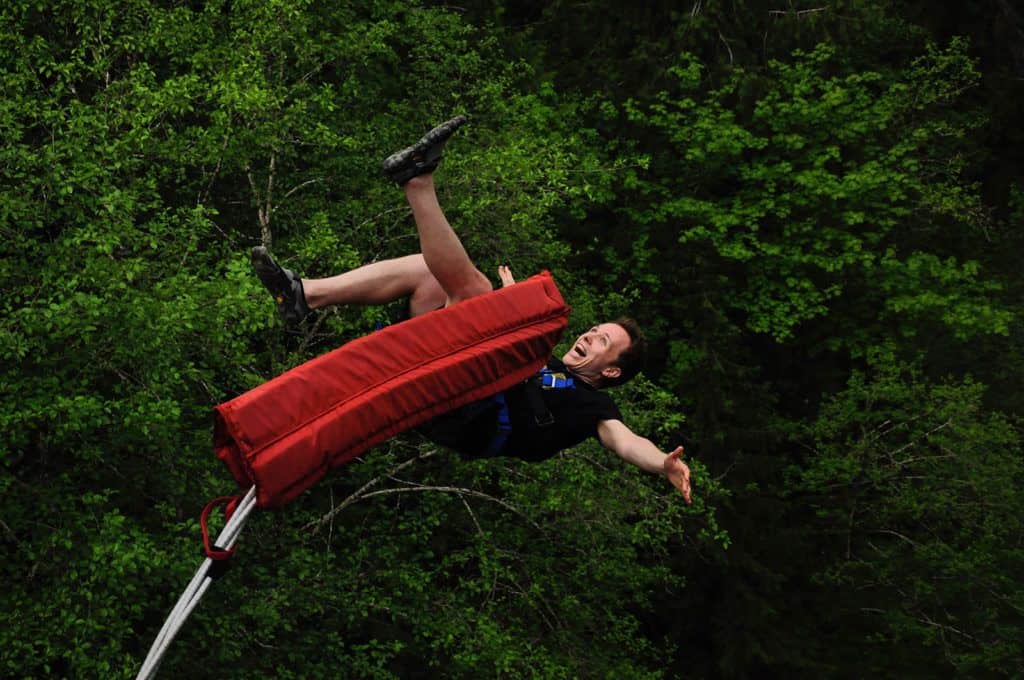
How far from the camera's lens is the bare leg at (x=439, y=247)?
12.6 ft

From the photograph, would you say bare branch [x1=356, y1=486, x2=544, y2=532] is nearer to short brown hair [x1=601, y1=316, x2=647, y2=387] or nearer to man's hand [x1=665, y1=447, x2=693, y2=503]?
short brown hair [x1=601, y1=316, x2=647, y2=387]

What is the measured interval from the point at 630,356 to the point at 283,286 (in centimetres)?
123

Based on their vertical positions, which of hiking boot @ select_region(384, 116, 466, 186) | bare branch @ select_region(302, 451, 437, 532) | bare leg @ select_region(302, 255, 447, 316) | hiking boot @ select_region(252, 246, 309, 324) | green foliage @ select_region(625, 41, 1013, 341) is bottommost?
green foliage @ select_region(625, 41, 1013, 341)

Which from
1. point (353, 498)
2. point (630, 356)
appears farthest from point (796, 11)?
point (630, 356)

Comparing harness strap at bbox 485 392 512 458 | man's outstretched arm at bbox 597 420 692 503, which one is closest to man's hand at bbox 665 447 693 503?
man's outstretched arm at bbox 597 420 692 503

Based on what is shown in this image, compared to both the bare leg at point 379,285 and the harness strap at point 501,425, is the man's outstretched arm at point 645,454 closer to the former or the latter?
the harness strap at point 501,425

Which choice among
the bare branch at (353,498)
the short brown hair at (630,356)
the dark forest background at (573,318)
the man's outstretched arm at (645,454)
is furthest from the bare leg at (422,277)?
the bare branch at (353,498)

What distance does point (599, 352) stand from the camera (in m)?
4.60

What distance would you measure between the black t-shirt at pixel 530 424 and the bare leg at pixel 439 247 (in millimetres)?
374

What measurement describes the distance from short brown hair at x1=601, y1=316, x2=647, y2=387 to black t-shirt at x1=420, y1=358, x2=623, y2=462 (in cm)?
36

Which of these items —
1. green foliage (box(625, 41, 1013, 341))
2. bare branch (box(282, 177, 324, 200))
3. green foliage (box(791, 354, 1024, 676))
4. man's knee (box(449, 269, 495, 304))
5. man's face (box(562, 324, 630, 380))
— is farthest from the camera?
green foliage (box(625, 41, 1013, 341))

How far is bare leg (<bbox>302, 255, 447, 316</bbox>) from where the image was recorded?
162 inches

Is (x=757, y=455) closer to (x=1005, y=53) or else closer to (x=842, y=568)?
(x=842, y=568)

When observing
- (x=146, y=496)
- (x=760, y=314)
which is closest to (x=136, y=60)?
(x=146, y=496)
